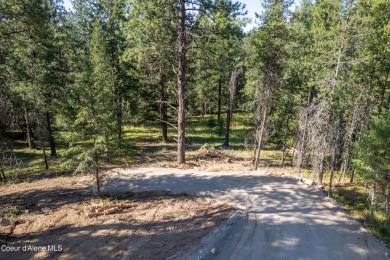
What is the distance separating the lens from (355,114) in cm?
1634

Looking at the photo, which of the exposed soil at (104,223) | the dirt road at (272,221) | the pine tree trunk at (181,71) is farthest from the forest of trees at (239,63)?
the dirt road at (272,221)

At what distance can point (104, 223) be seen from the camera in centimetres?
1095

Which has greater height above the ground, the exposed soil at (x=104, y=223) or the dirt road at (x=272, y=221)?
the dirt road at (x=272, y=221)

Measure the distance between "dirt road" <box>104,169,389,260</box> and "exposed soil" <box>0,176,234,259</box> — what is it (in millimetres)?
835

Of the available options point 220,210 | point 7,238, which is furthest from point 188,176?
point 7,238

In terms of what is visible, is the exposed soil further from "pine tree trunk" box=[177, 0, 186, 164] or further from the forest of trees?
"pine tree trunk" box=[177, 0, 186, 164]

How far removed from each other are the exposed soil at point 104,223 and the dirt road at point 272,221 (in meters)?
0.83

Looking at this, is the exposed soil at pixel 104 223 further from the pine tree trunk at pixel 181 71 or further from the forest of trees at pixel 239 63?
the pine tree trunk at pixel 181 71

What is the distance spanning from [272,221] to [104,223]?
6664mm

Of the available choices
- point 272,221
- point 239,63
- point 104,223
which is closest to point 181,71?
point 239,63

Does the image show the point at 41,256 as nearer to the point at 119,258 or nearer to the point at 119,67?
the point at 119,258

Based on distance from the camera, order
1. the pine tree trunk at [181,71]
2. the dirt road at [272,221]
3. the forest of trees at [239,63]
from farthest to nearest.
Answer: the pine tree trunk at [181,71]
the forest of trees at [239,63]
the dirt road at [272,221]

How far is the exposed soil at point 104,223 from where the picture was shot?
919cm

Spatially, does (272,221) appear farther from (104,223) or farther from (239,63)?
(239,63)
